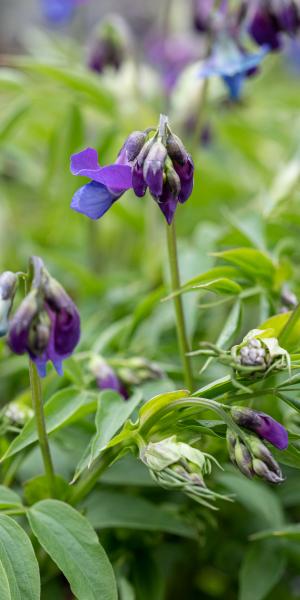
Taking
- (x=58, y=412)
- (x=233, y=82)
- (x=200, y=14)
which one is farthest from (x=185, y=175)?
(x=200, y=14)

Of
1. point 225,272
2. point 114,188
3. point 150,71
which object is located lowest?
point 225,272

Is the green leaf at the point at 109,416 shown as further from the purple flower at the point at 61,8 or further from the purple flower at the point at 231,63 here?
the purple flower at the point at 61,8

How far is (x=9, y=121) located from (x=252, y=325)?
504 mm

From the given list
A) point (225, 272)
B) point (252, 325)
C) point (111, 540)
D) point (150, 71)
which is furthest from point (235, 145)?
point (111, 540)

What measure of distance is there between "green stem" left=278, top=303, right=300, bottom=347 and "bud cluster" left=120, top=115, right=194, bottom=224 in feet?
0.51

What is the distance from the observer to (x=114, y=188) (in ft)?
2.50

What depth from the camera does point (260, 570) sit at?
0.97 m

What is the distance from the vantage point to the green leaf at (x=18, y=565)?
72 cm

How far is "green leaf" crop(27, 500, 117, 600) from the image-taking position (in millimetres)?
733

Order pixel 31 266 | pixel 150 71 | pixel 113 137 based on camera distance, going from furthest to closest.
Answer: pixel 150 71, pixel 113 137, pixel 31 266

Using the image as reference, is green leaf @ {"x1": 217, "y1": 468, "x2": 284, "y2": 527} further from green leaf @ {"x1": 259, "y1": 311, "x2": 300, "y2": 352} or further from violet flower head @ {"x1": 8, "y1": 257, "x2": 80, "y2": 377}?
violet flower head @ {"x1": 8, "y1": 257, "x2": 80, "y2": 377}

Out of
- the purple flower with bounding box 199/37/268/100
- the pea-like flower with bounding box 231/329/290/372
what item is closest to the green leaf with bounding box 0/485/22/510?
the pea-like flower with bounding box 231/329/290/372

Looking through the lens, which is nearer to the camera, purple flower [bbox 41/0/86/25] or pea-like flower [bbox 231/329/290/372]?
pea-like flower [bbox 231/329/290/372]

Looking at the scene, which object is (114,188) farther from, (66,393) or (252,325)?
(252,325)
